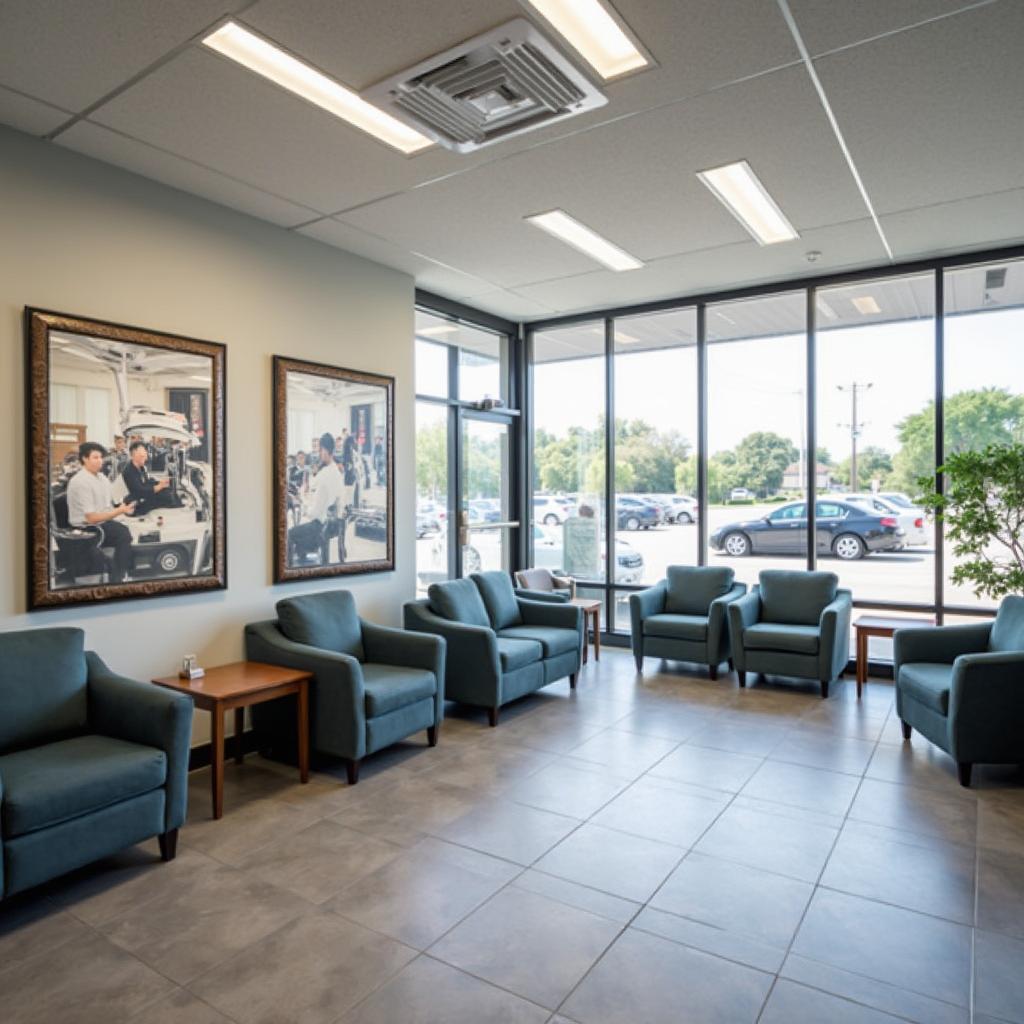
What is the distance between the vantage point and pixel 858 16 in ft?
8.53

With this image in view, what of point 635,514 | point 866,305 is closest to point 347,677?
point 635,514

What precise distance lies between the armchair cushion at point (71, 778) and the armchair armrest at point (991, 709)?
3.69m

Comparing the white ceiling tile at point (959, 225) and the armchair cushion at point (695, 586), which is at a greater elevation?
the white ceiling tile at point (959, 225)

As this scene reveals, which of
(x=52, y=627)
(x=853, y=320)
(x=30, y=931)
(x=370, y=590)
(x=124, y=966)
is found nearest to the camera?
(x=124, y=966)

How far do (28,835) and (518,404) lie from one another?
554 centimetres

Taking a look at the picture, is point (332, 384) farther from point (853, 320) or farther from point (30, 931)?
point (853, 320)

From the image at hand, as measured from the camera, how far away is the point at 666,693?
547 centimetres

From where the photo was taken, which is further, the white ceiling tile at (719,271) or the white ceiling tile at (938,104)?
the white ceiling tile at (719,271)

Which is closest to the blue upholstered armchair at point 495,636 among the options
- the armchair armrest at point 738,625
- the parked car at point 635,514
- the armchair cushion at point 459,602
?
the armchair cushion at point 459,602

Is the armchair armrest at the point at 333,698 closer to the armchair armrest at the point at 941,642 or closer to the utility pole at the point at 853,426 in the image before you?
the armchair armrest at the point at 941,642

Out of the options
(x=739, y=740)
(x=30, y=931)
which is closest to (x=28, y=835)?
Result: (x=30, y=931)

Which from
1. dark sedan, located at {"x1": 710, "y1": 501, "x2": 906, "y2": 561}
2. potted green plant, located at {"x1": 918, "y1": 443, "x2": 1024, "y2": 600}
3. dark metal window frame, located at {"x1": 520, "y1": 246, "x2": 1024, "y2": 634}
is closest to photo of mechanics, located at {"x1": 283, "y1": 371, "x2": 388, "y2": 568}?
dark metal window frame, located at {"x1": 520, "y1": 246, "x2": 1024, "y2": 634}

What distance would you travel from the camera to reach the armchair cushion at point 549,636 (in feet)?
17.4

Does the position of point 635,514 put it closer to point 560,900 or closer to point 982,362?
point 982,362
